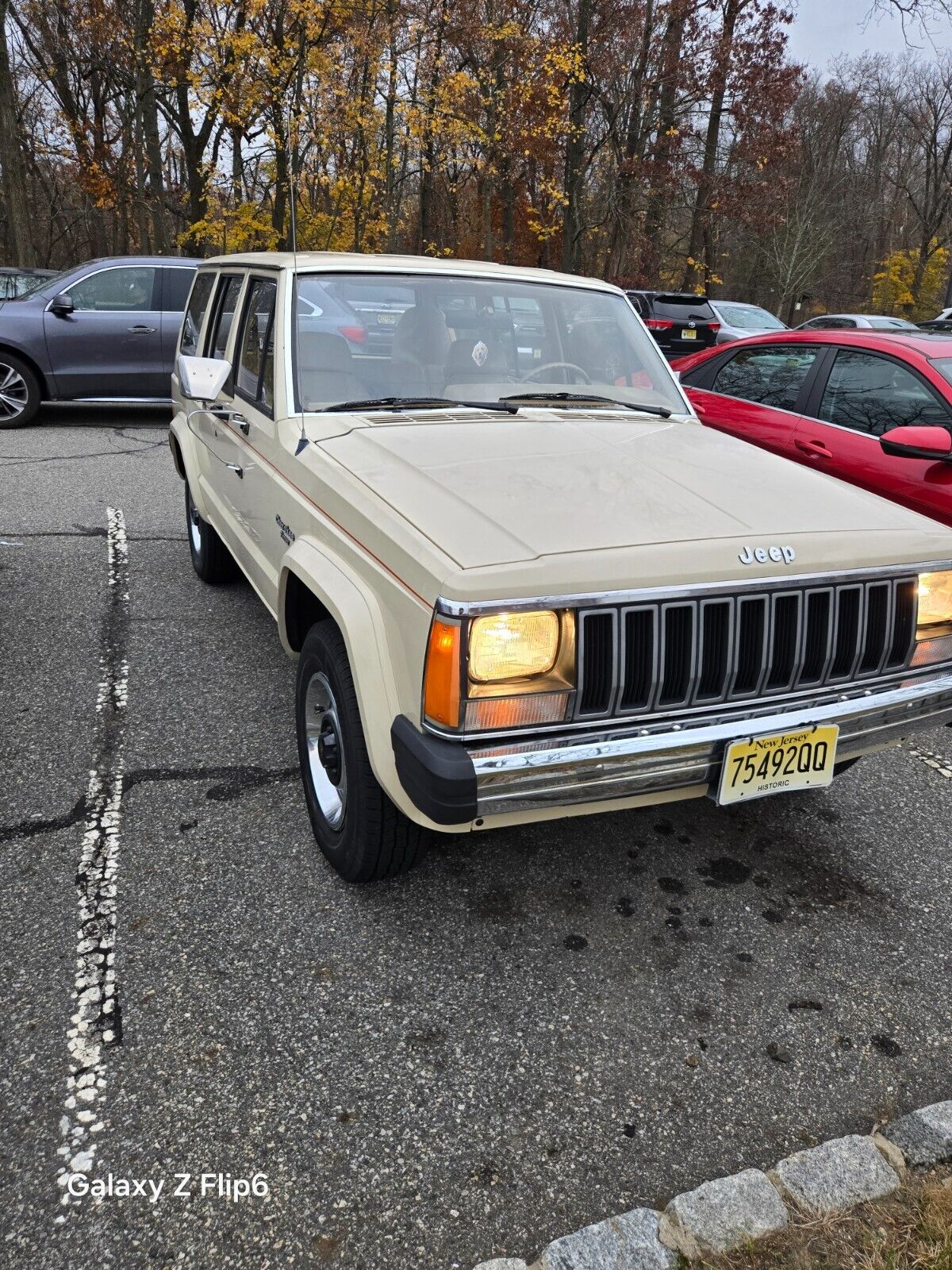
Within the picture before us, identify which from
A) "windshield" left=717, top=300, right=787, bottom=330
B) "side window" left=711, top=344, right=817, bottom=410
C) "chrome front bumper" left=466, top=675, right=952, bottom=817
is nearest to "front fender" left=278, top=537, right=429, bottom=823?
"chrome front bumper" left=466, top=675, right=952, bottom=817

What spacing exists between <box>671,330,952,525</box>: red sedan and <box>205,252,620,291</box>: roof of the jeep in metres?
1.70

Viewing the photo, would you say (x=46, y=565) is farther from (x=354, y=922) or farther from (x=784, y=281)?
(x=784, y=281)

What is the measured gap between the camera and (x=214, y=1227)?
5.88 ft

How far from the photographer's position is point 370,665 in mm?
2318

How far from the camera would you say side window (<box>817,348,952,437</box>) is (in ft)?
15.0

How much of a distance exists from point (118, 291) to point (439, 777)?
9.39 metres

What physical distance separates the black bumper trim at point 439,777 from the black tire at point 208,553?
3229mm

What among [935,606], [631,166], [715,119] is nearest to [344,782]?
[935,606]

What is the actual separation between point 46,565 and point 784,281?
1325 inches

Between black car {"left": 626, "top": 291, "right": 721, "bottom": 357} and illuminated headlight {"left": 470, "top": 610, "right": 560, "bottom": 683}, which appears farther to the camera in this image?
black car {"left": 626, "top": 291, "right": 721, "bottom": 357}

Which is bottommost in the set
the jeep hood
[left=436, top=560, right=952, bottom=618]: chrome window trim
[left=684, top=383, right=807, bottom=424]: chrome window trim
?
[left=436, top=560, right=952, bottom=618]: chrome window trim

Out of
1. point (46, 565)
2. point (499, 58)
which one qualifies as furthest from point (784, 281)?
point (46, 565)

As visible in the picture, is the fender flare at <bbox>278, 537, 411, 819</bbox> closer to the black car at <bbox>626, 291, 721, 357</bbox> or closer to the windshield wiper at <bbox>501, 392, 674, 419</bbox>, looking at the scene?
the windshield wiper at <bbox>501, 392, 674, 419</bbox>

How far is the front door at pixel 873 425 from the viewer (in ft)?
14.2
